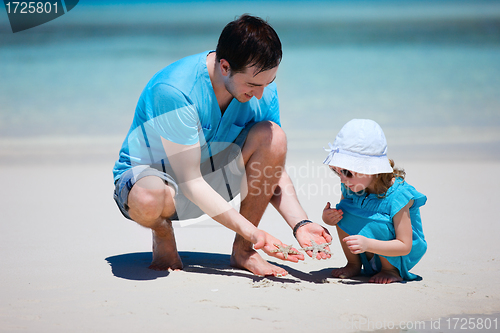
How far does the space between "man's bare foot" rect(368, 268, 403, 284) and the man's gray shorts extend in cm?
75

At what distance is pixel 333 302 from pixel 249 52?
1020mm

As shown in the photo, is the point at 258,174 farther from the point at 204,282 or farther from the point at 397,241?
the point at 397,241

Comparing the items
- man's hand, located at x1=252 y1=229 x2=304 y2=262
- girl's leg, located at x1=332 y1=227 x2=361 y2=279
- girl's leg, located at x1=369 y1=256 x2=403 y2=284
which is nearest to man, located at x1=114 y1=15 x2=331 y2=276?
man's hand, located at x1=252 y1=229 x2=304 y2=262

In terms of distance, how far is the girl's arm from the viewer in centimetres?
194

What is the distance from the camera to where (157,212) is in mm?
2068

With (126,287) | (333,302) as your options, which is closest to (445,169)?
(333,302)

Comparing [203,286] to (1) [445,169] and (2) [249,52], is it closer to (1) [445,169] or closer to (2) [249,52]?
(2) [249,52]

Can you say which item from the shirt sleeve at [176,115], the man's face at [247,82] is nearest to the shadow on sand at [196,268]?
the shirt sleeve at [176,115]

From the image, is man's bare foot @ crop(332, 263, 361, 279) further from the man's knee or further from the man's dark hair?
the man's dark hair

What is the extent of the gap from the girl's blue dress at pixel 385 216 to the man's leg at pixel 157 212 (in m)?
0.77

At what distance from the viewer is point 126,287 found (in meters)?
1.93

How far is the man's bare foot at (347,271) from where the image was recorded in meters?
2.14

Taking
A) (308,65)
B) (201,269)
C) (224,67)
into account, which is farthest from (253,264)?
(308,65)

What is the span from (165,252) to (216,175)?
0.44 metres
